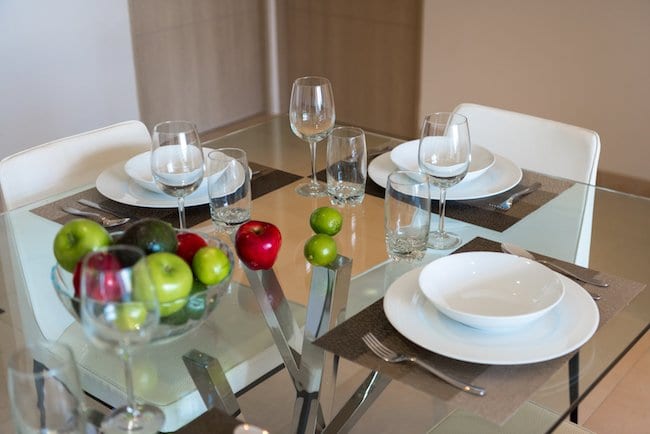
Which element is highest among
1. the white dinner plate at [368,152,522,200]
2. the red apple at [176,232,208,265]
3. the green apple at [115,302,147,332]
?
the green apple at [115,302,147,332]

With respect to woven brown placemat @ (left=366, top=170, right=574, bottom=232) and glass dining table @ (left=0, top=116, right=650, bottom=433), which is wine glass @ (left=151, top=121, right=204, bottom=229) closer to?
glass dining table @ (left=0, top=116, right=650, bottom=433)

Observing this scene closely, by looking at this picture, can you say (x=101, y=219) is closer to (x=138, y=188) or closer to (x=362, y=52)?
(x=138, y=188)

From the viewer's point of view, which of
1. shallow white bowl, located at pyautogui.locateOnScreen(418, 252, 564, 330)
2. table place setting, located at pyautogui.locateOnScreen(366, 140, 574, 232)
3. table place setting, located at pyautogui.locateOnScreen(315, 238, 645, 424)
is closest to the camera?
table place setting, located at pyautogui.locateOnScreen(315, 238, 645, 424)

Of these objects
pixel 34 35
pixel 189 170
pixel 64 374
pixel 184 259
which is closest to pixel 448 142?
pixel 189 170

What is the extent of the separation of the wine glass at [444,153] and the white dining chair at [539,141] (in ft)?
1.98

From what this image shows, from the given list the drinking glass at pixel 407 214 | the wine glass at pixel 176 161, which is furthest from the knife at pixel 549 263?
the wine glass at pixel 176 161

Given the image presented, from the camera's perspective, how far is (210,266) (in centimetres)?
112

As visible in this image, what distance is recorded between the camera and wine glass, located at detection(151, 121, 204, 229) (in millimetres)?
1523

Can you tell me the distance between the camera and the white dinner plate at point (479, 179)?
1.76 meters

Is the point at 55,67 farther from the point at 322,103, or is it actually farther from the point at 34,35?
the point at 322,103

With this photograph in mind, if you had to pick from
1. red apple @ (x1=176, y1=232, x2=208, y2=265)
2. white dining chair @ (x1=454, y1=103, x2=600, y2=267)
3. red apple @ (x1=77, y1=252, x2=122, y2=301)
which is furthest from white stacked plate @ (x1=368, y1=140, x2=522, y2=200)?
red apple @ (x1=77, y1=252, x2=122, y2=301)

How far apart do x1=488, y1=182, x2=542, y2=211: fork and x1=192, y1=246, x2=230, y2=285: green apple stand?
77 centimetres

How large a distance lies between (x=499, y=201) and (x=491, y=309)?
1.52 ft

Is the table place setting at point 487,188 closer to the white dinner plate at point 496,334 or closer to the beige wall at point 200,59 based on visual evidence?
the white dinner plate at point 496,334
